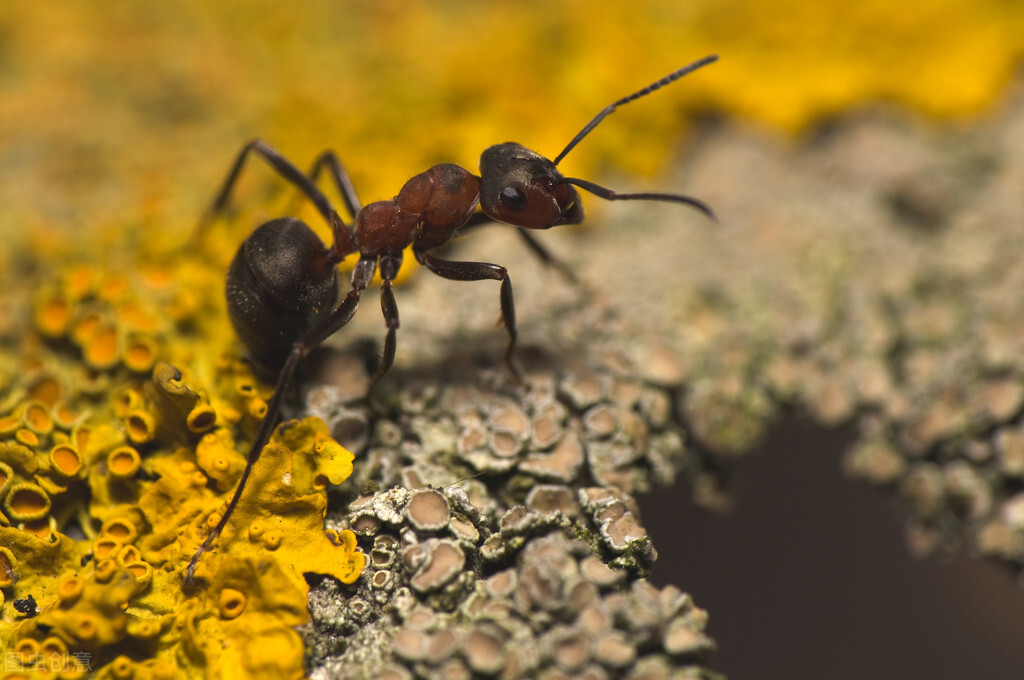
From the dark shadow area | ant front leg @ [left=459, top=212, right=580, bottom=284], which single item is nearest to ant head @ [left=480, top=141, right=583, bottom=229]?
ant front leg @ [left=459, top=212, right=580, bottom=284]

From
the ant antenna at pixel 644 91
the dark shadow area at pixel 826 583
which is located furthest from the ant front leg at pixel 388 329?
the dark shadow area at pixel 826 583

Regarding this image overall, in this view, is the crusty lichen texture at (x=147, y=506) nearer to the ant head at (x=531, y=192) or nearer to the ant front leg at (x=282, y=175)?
the ant front leg at (x=282, y=175)

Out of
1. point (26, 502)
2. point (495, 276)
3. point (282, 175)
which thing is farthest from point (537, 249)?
point (26, 502)

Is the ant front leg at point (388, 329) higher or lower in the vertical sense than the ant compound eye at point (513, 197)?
lower

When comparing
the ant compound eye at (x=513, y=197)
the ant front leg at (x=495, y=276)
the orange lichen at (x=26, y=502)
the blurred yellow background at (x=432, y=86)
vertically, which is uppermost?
the blurred yellow background at (x=432, y=86)

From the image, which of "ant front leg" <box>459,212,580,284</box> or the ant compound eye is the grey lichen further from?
the ant compound eye

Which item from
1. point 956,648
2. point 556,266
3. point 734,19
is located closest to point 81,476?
point 556,266
